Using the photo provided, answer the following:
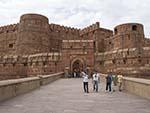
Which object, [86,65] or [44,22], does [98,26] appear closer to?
[44,22]

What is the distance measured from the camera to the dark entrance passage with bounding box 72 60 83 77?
21473 mm

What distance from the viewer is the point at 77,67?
77.3 ft

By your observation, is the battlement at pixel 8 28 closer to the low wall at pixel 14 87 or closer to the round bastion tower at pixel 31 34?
the round bastion tower at pixel 31 34

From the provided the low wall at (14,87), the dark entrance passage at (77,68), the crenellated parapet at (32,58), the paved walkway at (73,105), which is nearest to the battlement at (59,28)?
the crenellated parapet at (32,58)

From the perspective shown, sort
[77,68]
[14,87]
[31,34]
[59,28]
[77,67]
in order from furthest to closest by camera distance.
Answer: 1. [59,28]
2. [31,34]
3. [77,67]
4. [77,68]
5. [14,87]

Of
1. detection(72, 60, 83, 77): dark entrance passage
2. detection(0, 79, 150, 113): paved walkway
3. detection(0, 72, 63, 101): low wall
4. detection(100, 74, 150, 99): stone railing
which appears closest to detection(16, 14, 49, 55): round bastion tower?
detection(72, 60, 83, 77): dark entrance passage

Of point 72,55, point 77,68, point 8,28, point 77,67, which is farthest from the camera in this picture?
point 8,28

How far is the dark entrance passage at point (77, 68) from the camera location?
A: 21.5m

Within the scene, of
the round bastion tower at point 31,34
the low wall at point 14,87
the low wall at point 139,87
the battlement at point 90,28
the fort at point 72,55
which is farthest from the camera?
the battlement at point 90,28

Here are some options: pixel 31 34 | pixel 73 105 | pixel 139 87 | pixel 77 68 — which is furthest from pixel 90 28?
pixel 73 105

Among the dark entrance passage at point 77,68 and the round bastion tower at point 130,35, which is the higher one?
the round bastion tower at point 130,35

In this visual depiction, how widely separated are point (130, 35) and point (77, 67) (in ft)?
23.9

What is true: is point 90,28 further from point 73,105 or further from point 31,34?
point 73,105

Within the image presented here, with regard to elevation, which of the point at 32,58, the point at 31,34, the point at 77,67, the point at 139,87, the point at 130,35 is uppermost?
the point at 31,34
